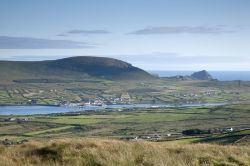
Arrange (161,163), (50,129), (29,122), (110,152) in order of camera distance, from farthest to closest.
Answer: (29,122), (50,129), (110,152), (161,163)

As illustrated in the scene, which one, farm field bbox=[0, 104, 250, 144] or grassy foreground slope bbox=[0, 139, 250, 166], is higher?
grassy foreground slope bbox=[0, 139, 250, 166]

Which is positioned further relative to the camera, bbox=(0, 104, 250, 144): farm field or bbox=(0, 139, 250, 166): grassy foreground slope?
bbox=(0, 104, 250, 144): farm field

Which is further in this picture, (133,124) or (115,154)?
(133,124)

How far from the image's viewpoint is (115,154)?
15086 millimetres

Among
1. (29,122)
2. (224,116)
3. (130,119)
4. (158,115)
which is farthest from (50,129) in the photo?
(224,116)

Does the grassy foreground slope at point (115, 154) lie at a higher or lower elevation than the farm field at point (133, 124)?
higher

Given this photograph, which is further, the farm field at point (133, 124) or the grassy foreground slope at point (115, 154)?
the farm field at point (133, 124)

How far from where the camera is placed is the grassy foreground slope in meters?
14.2

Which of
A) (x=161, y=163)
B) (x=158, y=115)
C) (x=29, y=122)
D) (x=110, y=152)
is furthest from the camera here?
(x=158, y=115)

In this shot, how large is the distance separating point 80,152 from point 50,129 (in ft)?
382

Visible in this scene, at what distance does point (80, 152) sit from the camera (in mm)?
15383

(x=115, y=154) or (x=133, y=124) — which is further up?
(x=115, y=154)

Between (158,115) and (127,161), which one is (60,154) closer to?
(127,161)

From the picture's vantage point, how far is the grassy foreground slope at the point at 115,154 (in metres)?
14.2
